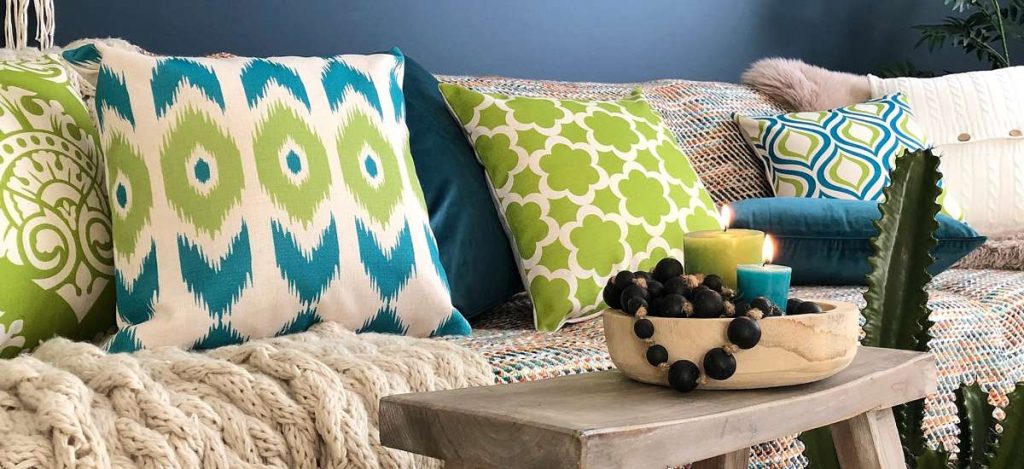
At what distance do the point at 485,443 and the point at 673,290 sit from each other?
0.21m

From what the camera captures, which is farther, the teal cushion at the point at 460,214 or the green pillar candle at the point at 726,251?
the teal cushion at the point at 460,214

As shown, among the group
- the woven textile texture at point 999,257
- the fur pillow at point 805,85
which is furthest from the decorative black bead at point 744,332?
the fur pillow at point 805,85

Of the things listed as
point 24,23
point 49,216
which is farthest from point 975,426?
point 24,23

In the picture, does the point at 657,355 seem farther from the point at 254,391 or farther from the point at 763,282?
the point at 254,391

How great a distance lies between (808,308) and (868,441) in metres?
0.20

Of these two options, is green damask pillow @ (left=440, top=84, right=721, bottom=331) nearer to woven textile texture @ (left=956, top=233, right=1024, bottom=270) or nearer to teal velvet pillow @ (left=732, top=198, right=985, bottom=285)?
teal velvet pillow @ (left=732, top=198, right=985, bottom=285)

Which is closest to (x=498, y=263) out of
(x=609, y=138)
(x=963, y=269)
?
(x=609, y=138)

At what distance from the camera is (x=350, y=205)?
1354mm

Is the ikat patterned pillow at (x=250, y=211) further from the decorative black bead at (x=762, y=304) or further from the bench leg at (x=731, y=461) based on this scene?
the decorative black bead at (x=762, y=304)

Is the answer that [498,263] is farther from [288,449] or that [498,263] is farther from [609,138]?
[288,449]

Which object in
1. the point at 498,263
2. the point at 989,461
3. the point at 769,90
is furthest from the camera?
the point at 769,90

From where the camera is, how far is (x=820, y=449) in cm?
122

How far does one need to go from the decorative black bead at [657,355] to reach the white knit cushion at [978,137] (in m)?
1.76

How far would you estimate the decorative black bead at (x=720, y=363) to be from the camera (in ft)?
2.78
